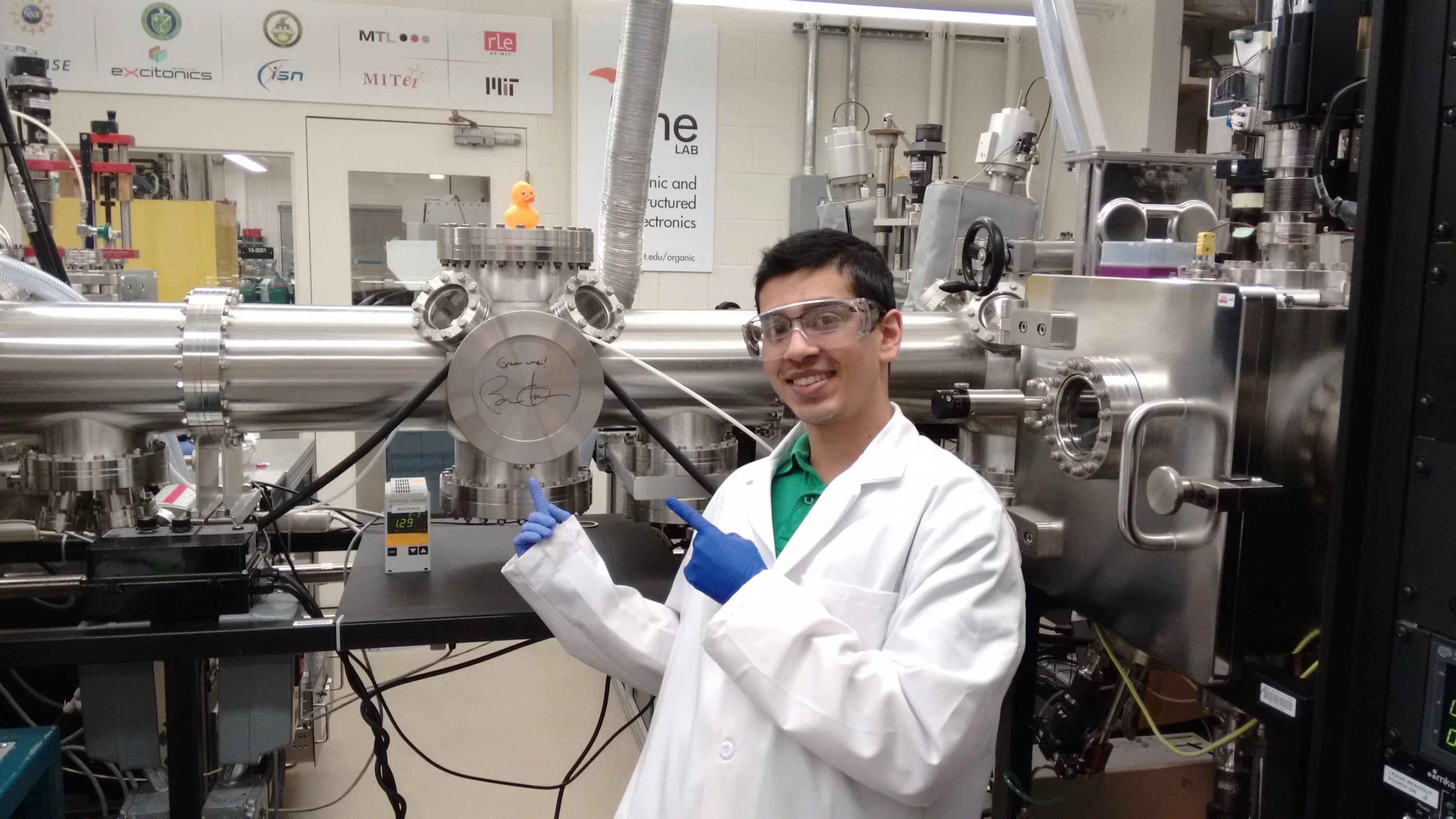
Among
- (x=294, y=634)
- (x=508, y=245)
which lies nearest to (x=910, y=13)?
(x=508, y=245)

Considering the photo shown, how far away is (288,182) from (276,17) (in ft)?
2.24

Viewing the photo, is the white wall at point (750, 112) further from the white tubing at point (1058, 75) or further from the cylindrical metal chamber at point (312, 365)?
the cylindrical metal chamber at point (312, 365)

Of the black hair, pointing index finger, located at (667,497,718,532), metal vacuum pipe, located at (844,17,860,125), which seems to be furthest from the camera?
metal vacuum pipe, located at (844,17,860,125)

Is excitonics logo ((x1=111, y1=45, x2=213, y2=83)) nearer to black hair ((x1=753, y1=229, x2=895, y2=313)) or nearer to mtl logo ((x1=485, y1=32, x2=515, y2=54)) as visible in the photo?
mtl logo ((x1=485, y1=32, x2=515, y2=54))

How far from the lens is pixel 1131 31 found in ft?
12.3

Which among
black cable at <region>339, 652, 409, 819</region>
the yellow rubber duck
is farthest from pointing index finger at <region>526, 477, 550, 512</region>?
the yellow rubber duck

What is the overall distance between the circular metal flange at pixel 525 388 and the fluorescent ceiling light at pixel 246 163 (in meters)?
3.31

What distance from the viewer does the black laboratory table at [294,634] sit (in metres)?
1.20

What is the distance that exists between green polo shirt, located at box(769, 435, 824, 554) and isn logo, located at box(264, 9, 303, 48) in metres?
3.49

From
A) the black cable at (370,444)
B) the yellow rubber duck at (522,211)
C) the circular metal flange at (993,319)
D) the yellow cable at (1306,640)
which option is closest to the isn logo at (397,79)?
the yellow rubber duck at (522,211)

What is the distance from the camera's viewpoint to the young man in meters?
0.96

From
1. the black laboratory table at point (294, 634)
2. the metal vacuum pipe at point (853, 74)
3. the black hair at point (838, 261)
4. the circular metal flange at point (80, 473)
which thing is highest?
the metal vacuum pipe at point (853, 74)

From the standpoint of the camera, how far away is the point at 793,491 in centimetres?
128

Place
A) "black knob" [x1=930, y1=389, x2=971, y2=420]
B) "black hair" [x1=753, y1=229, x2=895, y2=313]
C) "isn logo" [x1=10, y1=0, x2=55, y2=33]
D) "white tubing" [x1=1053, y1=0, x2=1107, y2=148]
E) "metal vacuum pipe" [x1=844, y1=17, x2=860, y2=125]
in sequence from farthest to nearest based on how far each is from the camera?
1. "metal vacuum pipe" [x1=844, y1=17, x2=860, y2=125]
2. "isn logo" [x1=10, y1=0, x2=55, y2=33]
3. "white tubing" [x1=1053, y1=0, x2=1107, y2=148]
4. "black knob" [x1=930, y1=389, x2=971, y2=420]
5. "black hair" [x1=753, y1=229, x2=895, y2=313]
